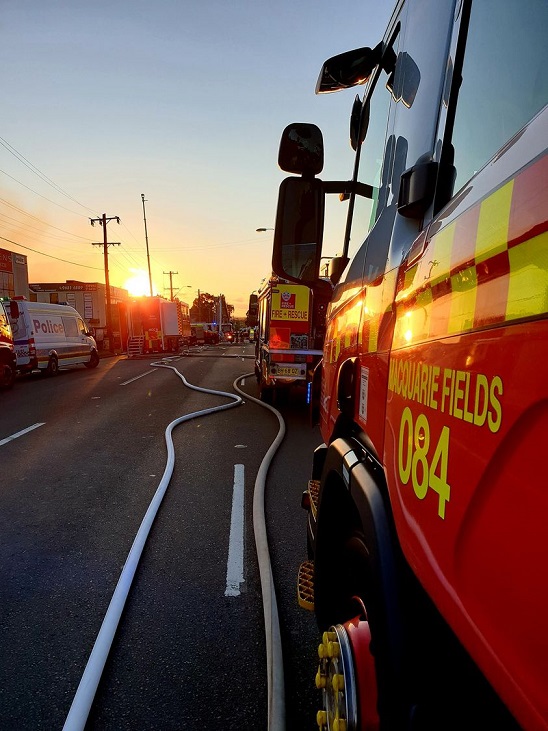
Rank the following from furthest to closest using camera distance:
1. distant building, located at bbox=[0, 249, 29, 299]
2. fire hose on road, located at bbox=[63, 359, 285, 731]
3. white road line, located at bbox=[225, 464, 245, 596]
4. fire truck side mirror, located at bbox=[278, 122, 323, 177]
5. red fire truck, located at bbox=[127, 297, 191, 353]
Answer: red fire truck, located at bbox=[127, 297, 191, 353], distant building, located at bbox=[0, 249, 29, 299], white road line, located at bbox=[225, 464, 245, 596], fire truck side mirror, located at bbox=[278, 122, 323, 177], fire hose on road, located at bbox=[63, 359, 285, 731]

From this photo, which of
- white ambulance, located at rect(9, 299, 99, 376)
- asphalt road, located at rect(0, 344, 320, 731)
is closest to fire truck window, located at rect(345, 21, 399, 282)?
asphalt road, located at rect(0, 344, 320, 731)

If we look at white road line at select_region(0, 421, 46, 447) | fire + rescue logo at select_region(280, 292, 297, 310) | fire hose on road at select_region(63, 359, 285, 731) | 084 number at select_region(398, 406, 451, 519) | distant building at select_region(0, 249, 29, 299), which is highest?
distant building at select_region(0, 249, 29, 299)

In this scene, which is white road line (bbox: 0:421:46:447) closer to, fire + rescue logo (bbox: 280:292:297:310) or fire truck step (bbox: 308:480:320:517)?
fire + rescue logo (bbox: 280:292:297:310)

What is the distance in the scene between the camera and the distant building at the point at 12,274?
29828 mm

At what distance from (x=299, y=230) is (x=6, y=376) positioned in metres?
12.9

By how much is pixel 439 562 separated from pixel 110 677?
2.11 meters

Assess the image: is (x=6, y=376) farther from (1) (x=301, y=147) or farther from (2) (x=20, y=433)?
(1) (x=301, y=147)

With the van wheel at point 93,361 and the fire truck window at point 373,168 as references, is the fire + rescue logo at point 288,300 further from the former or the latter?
the van wheel at point 93,361

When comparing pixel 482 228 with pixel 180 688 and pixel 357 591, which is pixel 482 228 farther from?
pixel 180 688

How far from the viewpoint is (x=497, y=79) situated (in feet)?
3.62

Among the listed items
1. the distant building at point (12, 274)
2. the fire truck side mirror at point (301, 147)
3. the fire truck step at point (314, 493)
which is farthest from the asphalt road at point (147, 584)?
the distant building at point (12, 274)

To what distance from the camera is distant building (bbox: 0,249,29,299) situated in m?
29.8

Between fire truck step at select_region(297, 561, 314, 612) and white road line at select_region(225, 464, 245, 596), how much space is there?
0.97 metres

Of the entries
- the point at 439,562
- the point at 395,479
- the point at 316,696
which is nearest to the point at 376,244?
the point at 395,479
